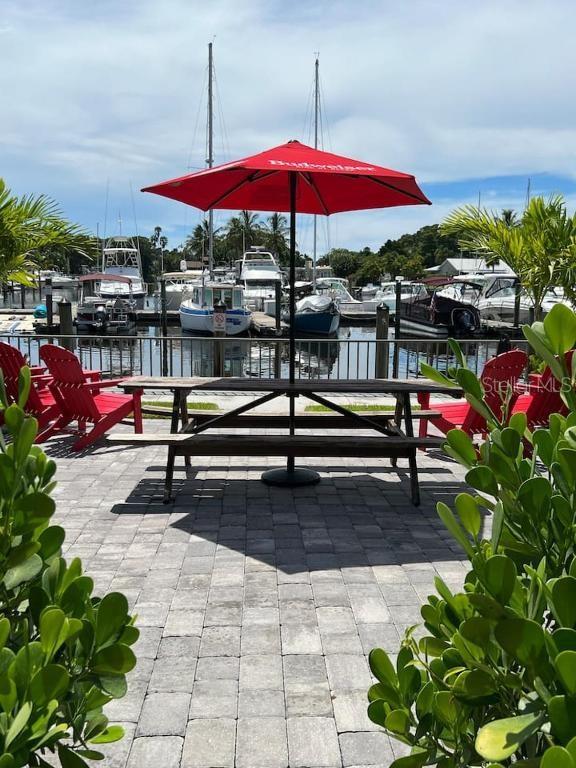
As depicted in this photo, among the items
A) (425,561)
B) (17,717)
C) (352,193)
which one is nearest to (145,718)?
(17,717)

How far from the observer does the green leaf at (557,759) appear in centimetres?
85

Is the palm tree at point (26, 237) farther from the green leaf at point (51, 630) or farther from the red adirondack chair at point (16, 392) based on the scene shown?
the green leaf at point (51, 630)

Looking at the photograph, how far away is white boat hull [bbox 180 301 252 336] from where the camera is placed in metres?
31.3

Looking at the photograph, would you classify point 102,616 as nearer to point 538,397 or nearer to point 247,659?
point 247,659

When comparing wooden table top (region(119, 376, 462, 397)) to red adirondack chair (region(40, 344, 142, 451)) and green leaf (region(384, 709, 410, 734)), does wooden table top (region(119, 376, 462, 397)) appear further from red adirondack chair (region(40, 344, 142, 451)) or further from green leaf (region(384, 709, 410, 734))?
green leaf (region(384, 709, 410, 734))

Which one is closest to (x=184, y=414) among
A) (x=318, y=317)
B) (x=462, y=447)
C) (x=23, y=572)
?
(x=23, y=572)

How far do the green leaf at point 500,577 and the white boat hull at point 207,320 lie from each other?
29572 millimetres

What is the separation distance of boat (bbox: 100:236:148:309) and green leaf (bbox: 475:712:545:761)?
1636 inches

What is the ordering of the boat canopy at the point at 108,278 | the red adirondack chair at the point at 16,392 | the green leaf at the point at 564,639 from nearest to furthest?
1. the green leaf at the point at 564,639
2. the red adirondack chair at the point at 16,392
3. the boat canopy at the point at 108,278

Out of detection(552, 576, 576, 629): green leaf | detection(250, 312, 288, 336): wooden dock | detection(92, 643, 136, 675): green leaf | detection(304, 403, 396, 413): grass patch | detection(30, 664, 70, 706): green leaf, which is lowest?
detection(250, 312, 288, 336): wooden dock

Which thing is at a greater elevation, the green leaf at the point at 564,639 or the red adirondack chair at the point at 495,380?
the green leaf at the point at 564,639

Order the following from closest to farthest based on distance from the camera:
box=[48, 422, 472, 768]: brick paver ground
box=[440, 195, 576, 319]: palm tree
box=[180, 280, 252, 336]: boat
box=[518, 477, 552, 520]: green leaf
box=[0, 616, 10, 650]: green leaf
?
box=[0, 616, 10, 650]: green leaf → box=[518, 477, 552, 520]: green leaf → box=[48, 422, 472, 768]: brick paver ground → box=[440, 195, 576, 319]: palm tree → box=[180, 280, 252, 336]: boat

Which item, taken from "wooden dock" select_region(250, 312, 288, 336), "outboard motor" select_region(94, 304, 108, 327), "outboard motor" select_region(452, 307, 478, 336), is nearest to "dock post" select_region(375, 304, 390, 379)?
"outboard motor" select_region(452, 307, 478, 336)

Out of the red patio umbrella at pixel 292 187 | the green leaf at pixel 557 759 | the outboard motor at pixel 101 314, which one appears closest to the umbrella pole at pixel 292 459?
the red patio umbrella at pixel 292 187
